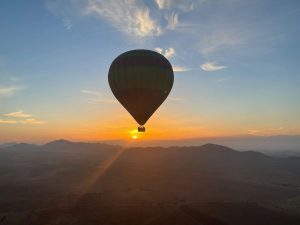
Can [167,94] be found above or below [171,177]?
above

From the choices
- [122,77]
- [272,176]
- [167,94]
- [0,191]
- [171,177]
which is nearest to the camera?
[122,77]

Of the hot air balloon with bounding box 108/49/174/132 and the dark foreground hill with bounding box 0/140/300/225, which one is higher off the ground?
the hot air balloon with bounding box 108/49/174/132

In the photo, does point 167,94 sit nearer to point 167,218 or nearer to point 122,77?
point 122,77

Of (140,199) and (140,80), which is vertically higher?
(140,80)

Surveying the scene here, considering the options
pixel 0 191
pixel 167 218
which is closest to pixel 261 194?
pixel 167 218

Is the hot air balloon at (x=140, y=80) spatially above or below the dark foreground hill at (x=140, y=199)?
above

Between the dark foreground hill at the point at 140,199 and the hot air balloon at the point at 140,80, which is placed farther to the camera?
the dark foreground hill at the point at 140,199

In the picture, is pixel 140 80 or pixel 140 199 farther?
pixel 140 199

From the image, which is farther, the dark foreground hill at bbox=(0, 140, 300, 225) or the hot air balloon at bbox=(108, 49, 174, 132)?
the dark foreground hill at bbox=(0, 140, 300, 225)
